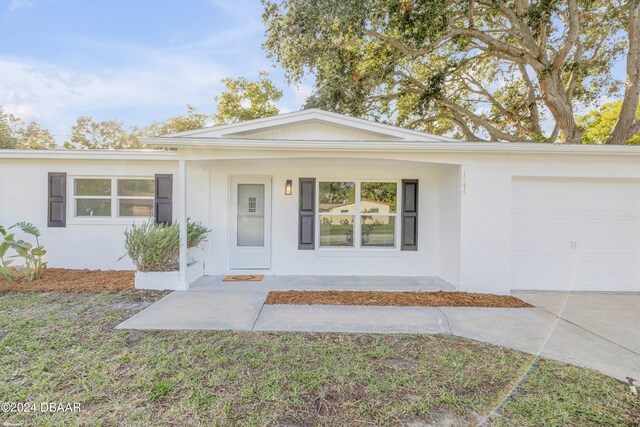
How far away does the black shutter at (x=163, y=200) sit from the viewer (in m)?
6.85

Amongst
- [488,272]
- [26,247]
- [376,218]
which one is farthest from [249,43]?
[488,272]

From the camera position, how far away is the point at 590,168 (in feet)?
18.8

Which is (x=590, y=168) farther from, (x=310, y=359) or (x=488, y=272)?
(x=310, y=359)

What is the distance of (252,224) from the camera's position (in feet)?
22.9

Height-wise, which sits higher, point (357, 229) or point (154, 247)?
point (357, 229)

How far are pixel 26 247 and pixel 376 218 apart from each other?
22.7 ft

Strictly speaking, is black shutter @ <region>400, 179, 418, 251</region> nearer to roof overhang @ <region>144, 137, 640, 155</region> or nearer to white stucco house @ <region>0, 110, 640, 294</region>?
white stucco house @ <region>0, 110, 640, 294</region>

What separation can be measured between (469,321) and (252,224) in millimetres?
4630

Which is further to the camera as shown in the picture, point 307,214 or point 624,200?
point 307,214

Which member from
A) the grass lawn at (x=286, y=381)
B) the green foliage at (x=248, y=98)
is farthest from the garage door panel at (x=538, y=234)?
the green foliage at (x=248, y=98)

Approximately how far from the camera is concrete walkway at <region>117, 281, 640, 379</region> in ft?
11.5

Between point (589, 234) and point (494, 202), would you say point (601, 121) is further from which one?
point (494, 202)

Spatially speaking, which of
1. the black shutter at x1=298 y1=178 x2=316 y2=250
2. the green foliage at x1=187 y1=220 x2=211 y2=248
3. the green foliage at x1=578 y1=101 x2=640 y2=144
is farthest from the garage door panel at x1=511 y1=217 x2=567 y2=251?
the green foliage at x1=578 y1=101 x2=640 y2=144

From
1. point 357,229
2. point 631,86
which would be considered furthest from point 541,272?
point 631,86
